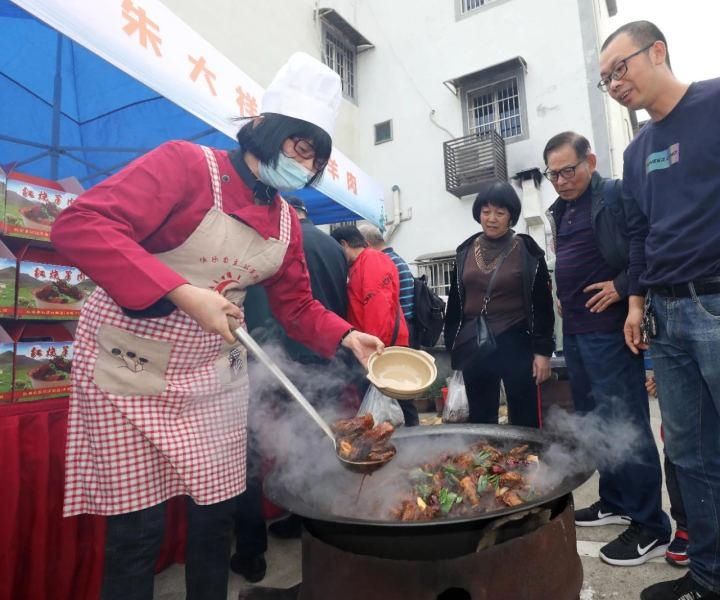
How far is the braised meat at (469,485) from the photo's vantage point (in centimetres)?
178

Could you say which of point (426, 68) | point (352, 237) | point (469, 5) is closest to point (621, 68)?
point (352, 237)

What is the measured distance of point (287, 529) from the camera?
3.09m

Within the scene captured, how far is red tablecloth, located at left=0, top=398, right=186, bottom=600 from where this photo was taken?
1908mm

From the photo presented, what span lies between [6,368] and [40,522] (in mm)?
696

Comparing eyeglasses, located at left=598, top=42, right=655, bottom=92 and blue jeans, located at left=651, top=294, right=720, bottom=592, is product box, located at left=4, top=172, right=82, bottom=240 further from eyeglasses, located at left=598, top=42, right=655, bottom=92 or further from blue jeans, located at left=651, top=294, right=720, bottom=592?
blue jeans, located at left=651, top=294, right=720, bottom=592

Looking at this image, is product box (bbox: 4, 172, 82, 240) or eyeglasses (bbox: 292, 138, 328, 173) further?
product box (bbox: 4, 172, 82, 240)

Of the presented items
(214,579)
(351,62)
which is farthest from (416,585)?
(351,62)

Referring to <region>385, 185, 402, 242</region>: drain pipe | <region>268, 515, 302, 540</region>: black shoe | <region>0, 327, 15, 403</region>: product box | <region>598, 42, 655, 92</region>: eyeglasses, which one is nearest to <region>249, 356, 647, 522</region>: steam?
Answer: <region>268, 515, 302, 540</region>: black shoe

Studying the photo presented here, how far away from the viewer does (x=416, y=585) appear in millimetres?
1380

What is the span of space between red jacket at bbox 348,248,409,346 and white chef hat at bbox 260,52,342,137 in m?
1.67

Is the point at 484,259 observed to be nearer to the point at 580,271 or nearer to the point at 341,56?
the point at 580,271

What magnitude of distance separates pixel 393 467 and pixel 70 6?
2925 millimetres

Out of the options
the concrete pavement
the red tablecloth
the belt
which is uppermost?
the belt

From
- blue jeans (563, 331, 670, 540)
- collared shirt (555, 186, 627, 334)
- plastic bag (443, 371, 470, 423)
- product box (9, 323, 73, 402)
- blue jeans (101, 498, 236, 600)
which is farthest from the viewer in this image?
plastic bag (443, 371, 470, 423)
